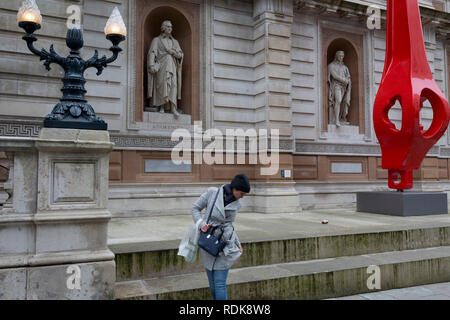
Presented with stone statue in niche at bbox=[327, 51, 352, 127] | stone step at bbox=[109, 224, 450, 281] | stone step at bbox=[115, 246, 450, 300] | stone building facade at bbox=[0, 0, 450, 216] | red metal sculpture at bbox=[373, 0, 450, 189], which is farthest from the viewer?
stone statue in niche at bbox=[327, 51, 352, 127]

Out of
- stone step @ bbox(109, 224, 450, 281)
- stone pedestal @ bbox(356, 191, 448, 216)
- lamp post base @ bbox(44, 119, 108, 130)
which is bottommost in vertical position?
stone step @ bbox(109, 224, 450, 281)

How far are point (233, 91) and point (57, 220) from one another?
9.45 m

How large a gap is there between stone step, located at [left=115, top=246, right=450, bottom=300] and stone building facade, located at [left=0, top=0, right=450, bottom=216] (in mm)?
5792

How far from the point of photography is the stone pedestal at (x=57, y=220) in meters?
4.73

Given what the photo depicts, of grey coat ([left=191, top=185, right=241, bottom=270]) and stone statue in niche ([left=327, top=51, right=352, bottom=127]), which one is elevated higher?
stone statue in niche ([left=327, top=51, right=352, bottom=127])

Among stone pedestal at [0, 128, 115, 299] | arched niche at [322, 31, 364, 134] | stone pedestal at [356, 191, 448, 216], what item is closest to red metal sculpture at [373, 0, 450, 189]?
stone pedestal at [356, 191, 448, 216]

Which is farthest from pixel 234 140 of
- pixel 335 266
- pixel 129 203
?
pixel 335 266

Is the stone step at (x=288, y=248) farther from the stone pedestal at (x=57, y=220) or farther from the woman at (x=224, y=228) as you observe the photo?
the woman at (x=224, y=228)

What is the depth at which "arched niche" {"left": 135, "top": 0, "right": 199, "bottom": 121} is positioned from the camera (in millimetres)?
12875

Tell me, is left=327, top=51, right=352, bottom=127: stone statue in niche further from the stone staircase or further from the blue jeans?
the blue jeans

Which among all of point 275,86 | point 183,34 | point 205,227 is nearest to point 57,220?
point 205,227

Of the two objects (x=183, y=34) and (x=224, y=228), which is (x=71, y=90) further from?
(x=183, y=34)

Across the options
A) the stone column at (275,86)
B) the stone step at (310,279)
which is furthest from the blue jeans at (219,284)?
the stone column at (275,86)
